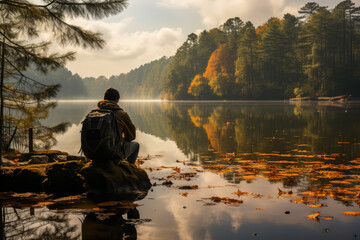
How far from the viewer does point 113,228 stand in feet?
13.5

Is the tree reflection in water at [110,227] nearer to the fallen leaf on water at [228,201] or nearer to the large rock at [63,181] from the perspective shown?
the fallen leaf on water at [228,201]

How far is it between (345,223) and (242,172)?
334 cm

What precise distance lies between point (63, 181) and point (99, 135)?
4.02ft

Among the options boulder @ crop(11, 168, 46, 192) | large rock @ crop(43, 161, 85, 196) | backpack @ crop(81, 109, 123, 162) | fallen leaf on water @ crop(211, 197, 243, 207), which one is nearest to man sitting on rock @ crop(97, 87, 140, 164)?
backpack @ crop(81, 109, 123, 162)

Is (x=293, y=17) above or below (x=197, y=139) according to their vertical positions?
above

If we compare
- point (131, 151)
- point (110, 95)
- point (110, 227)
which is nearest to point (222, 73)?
point (131, 151)

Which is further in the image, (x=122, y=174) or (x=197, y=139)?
(x=197, y=139)

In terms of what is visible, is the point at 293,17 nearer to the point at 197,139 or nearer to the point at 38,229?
the point at 197,139

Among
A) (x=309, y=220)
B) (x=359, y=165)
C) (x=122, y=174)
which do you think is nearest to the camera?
(x=309, y=220)

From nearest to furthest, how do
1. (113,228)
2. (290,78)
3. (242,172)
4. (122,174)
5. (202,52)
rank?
(113,228)
(122,174)
(242,172)
(290,78)
(202,52)

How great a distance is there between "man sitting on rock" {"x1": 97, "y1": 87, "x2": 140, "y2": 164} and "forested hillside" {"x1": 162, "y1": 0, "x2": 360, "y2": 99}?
6068cm

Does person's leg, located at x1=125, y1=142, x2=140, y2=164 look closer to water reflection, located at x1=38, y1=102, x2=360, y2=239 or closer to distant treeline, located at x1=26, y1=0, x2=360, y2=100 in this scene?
water reflection, located at x1=38, y1=102, x2=360, y2=239

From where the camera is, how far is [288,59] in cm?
7156

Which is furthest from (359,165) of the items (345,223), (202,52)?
(202,52)
